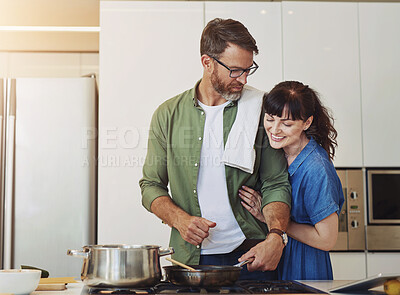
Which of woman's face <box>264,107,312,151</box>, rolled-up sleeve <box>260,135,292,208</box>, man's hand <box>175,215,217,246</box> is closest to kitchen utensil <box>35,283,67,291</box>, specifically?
man's hand <box>175,215,217,246</box>

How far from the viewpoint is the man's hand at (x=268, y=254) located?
6.22 feet

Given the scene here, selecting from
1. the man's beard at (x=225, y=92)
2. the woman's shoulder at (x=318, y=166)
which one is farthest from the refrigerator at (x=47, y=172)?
the woman's shoulder at (x=318, y=166)

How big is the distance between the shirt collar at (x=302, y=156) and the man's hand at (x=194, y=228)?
0.40m

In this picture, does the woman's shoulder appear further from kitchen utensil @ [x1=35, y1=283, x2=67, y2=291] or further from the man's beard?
kitchen utensil @ [x1=35, y1=283, x2=67, y2=291]

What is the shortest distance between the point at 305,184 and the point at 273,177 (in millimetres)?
160

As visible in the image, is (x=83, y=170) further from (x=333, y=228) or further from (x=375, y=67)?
(x=375, y=67)

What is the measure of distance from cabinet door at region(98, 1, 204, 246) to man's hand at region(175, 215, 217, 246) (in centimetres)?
41

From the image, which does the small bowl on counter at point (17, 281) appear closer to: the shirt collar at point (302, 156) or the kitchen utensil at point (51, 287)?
the kitchen utensil at point (51, 287)

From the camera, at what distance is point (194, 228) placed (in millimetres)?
2119

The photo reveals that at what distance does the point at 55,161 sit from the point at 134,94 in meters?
0.59

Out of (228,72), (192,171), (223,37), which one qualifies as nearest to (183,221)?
(192,171)

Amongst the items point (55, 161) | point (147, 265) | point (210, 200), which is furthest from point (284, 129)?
point (55, 161)

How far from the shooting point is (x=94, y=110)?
2846mm

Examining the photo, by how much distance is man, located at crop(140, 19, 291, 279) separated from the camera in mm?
2195
